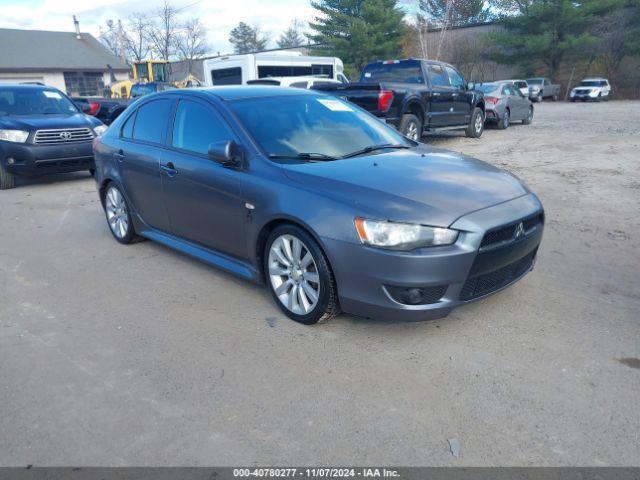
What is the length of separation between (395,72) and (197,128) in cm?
928

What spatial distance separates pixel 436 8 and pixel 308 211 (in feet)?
183

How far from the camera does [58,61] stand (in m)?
44.4

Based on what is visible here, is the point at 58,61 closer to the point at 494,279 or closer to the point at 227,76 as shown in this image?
the point at 227,76

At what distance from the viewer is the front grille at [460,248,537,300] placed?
3438 millimetres

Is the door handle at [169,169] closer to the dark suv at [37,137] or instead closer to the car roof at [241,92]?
the car roof at [241,92]

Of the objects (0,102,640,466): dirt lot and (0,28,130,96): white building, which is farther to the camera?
(0,28,130,96): white building

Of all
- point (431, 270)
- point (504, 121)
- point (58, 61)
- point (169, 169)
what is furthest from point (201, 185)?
point (58, 61)

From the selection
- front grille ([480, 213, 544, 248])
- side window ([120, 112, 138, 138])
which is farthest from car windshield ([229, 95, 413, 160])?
side window ([120, 112, 138, 138])

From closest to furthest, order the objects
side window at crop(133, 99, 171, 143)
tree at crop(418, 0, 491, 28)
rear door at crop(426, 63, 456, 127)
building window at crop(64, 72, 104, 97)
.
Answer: side window at crop(133, 99, 171, 143)
rear door at crop(426, 63, 456, 127)
building window at crop(64, 72, 104, 97)
tree at crop(418, 0, 491, 28)

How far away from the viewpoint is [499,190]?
382 cm

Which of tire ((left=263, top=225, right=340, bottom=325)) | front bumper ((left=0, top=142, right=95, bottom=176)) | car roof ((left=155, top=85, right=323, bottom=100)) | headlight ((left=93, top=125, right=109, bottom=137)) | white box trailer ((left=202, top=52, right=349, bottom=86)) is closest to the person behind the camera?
tire ((left=263, top=225, right=340, bottom=325))

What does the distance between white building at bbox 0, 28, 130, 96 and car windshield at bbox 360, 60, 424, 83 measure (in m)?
34.8

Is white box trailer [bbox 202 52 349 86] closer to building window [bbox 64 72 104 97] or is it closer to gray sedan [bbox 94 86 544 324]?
gray sedan [bbox 94 86 544 324]

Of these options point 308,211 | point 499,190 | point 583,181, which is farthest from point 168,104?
point 583,181
